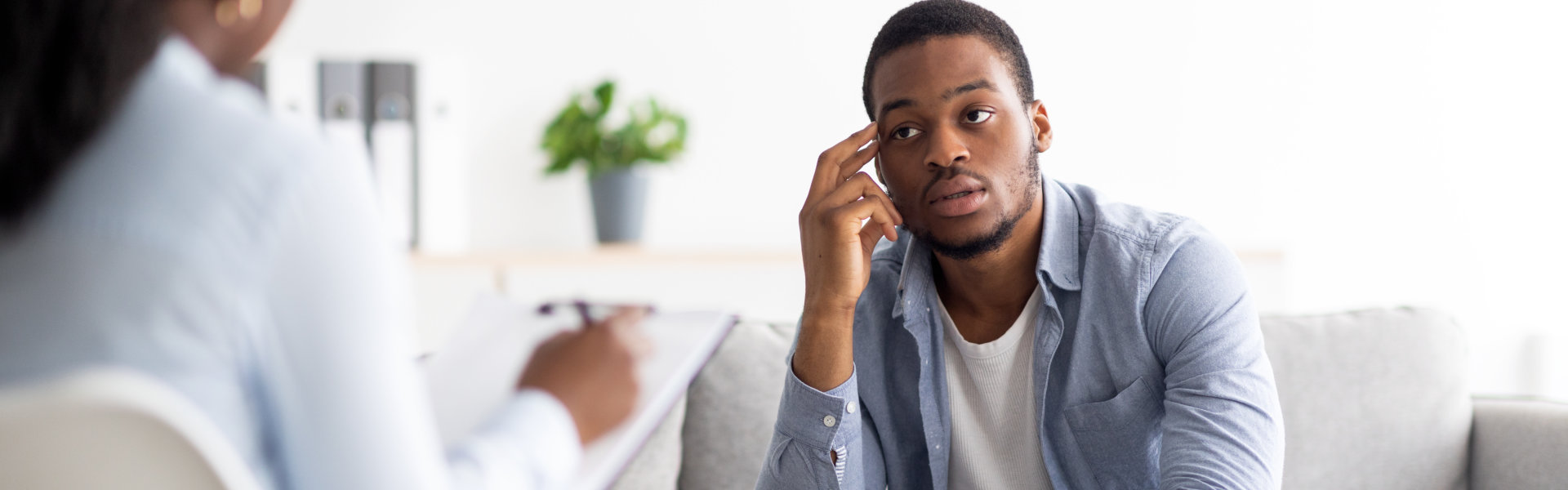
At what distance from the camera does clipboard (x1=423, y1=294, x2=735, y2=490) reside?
Answer: 2.08ft

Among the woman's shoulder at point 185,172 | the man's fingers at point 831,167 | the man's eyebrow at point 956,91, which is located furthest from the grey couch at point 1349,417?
the woman's shoulder at point 185,172

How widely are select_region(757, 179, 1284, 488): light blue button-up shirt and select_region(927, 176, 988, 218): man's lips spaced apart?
0.11 meters

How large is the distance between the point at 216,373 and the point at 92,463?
2.4 inches

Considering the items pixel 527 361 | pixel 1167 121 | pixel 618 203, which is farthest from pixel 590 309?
pixel 1167 121

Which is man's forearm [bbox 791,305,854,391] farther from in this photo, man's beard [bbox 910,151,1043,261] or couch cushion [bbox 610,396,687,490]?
couch cushion [bbox 610,396,687,490]

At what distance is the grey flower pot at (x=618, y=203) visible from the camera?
7.68 ft

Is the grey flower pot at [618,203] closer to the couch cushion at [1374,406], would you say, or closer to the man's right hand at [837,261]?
the man's right hand at [837,261]

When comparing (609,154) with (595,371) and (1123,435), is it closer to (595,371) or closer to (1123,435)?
(1123,435)

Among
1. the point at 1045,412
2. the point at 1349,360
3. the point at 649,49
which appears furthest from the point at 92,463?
the point at 649,49

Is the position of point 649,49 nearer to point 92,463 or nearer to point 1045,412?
point 1045,412

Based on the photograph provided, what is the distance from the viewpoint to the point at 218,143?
467mm

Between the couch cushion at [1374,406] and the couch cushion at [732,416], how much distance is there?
2.44ft

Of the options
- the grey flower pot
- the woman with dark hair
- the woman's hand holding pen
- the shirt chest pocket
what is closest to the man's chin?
the shirt chest pocket

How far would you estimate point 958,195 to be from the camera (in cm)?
125
